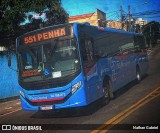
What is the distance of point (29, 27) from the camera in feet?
55.2

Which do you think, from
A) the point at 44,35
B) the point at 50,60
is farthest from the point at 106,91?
the point at 44,35

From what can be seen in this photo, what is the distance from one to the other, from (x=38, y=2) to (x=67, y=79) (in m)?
7.01

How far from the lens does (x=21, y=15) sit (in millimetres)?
15695

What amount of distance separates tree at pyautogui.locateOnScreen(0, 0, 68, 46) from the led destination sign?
5.07 meters

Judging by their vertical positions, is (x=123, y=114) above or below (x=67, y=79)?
below

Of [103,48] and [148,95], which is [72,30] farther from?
[148,95]

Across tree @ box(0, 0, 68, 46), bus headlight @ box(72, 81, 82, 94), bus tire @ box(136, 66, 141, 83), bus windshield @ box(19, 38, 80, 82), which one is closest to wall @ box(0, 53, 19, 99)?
tree @ box(0, 0, 68, 46)

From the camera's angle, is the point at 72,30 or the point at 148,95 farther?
the point at 148,95

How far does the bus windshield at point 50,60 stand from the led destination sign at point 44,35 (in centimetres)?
17

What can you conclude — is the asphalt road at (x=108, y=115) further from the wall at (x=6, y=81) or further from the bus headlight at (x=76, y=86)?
the wall at (x=6, y=81)

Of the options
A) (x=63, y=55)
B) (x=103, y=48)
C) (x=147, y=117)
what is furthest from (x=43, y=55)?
(x=147, y=117)

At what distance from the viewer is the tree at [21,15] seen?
15.0 meters

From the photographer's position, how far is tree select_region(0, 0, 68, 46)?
15.0 meters

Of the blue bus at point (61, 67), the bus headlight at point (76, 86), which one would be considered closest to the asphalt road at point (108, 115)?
the blue bus at point (61, 67)
